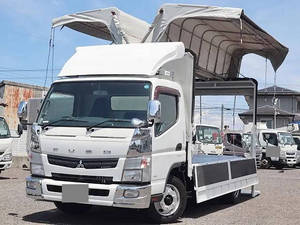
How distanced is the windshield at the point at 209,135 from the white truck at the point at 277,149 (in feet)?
9.96

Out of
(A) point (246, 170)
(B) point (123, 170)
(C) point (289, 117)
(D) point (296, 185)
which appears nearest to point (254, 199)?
(A) point (246, 170)

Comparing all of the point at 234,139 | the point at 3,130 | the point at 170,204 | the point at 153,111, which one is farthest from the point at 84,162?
the point at 234,139

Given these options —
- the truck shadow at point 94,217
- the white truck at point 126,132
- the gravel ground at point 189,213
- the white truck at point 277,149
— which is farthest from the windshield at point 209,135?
the truck shadow at point 94,217

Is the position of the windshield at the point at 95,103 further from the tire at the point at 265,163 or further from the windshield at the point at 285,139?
the windshield at the point at 285,139

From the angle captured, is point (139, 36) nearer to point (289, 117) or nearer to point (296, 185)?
point (296, 185)

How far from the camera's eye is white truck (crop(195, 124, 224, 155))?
2056cm

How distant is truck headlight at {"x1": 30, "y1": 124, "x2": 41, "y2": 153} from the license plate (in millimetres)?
797

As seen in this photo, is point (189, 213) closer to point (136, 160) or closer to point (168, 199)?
point (168, 199)

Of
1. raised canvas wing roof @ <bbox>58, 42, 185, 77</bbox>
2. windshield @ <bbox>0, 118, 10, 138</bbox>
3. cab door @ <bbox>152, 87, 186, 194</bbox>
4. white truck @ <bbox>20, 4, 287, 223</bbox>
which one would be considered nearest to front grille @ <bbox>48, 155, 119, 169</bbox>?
white truck @ <bbox>20, 4, 287, 223</bbox>

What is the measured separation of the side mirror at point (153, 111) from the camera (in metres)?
6.65

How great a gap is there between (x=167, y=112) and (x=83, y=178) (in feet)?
5.74

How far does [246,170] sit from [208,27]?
3464 millimetres

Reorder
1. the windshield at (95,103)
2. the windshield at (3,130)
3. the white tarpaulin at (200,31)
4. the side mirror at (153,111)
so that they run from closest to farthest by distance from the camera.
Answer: the side mirror at (153,111)
the windshield at (95,103)
the white tarpaulin at (200,31)
the windshield at (3,130)

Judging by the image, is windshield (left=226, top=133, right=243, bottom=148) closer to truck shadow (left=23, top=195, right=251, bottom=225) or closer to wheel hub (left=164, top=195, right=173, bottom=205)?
truck shadow (left=23, top=195, right=251, bottom=225)
